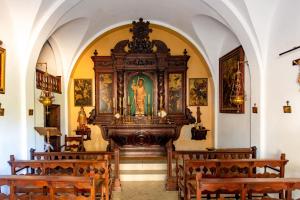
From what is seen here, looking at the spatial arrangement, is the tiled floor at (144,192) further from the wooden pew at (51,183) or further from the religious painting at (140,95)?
the religious painting at (140,95)

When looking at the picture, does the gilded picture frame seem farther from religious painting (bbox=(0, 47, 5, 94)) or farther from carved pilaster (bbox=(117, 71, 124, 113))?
religious painting (bbox=(0, 47, 5, 94))

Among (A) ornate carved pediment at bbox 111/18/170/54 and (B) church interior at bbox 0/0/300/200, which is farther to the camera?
(A) ornate carved pediment at bbox 111/18/170/54

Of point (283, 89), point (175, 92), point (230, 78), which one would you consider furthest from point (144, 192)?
point (175, 92)

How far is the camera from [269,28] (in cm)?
523

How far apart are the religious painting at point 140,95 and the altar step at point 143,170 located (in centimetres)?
180

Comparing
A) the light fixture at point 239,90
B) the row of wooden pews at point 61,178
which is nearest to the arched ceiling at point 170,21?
the light fixture at point 239,90

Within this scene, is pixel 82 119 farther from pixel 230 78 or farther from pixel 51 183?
pixel 51 183

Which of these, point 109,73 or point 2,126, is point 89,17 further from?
point 2,126

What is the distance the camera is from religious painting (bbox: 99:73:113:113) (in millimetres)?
9031

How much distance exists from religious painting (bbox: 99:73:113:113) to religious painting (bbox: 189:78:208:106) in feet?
8.39

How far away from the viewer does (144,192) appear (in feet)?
18.6

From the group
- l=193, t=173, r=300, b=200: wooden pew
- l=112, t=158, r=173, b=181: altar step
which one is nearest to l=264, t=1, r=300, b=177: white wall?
l=193, t=173, r=300, b=200: wooden pew

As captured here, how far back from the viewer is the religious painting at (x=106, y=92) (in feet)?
29.6

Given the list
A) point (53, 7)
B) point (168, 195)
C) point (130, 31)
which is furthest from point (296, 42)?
point (130, 31)
